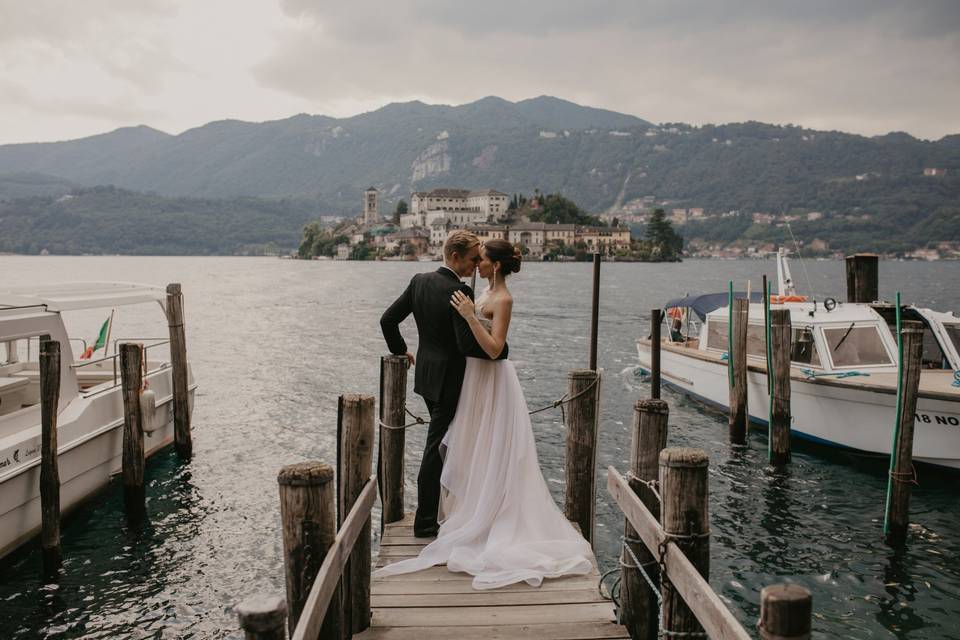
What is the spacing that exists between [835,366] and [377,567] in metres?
12.0

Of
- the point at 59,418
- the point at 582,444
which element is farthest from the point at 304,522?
the point at 59,418

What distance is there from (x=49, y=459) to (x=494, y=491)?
6302 millimetres

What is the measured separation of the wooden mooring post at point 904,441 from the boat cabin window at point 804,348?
5.25 metres

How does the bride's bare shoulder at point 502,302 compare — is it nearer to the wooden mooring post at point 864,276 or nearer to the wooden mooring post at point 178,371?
the wooden mooring post at point 178,371

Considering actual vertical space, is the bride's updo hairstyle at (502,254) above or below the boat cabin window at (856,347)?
above

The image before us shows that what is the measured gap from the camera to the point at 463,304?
5.36m

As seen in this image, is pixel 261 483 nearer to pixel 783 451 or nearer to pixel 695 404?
pixel 783 451

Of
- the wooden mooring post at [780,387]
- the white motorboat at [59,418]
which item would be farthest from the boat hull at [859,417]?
the white motorboat at [59,418]

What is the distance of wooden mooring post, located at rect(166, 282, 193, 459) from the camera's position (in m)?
12.9

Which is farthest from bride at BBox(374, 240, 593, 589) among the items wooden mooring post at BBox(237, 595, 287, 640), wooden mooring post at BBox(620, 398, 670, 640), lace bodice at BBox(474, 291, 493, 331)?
wooden mooring post at BBox(237, 595, 287, 640)

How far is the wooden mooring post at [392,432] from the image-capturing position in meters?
6.49

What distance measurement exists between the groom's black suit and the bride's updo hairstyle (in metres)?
0.33

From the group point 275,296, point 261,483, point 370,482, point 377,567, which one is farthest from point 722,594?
point 275,296

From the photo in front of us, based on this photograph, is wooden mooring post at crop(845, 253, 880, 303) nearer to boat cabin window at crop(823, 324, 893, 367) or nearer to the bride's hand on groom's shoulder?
boat cabin window at crop(823, 324, 893, 367)
